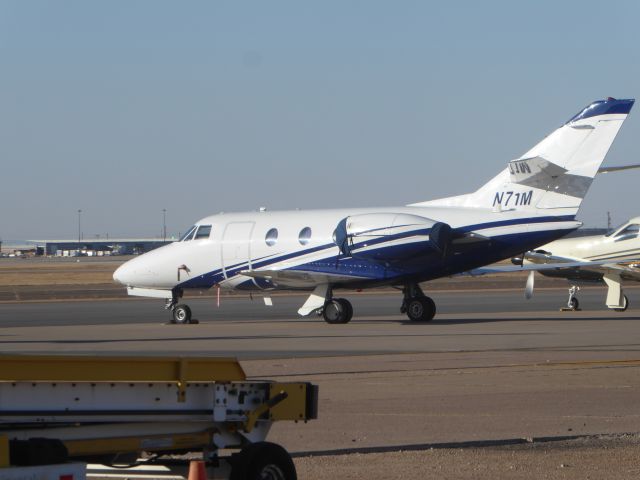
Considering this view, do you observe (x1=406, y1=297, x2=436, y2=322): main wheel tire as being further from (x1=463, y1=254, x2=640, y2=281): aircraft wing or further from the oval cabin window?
the oval cabin window

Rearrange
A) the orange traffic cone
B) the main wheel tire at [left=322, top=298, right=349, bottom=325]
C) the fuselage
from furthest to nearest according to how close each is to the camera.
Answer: the main wheel tire at [left=322, top=298, right=349, bottom=325] < the fuselage < the orange traffic cone

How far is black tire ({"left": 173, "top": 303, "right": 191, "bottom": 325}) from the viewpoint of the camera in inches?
1249

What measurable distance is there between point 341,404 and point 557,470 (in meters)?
4.51

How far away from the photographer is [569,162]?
28.0m

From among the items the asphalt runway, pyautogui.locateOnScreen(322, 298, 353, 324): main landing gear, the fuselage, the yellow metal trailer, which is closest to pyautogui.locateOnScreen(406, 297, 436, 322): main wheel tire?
the asphalt runway

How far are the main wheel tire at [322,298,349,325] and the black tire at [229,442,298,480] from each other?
22.1m

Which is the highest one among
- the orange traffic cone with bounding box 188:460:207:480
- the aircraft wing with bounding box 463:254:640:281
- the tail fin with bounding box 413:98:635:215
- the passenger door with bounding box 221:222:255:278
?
the tail fin with bounding box 413:98:635:215

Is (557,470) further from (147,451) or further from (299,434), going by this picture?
(147,451)

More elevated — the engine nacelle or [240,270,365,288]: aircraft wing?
the engine nacelle

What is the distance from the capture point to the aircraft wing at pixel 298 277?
99.4ft

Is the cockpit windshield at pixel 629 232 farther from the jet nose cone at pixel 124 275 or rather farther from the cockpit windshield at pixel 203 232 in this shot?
the jet nose cone at pixel 124 275

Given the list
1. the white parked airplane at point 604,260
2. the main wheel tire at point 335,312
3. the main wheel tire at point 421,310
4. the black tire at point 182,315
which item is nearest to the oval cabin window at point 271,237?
the main wheel tire at point 335,312

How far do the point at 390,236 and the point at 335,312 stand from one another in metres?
2.59

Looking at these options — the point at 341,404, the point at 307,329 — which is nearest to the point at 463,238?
the point at 307,329
